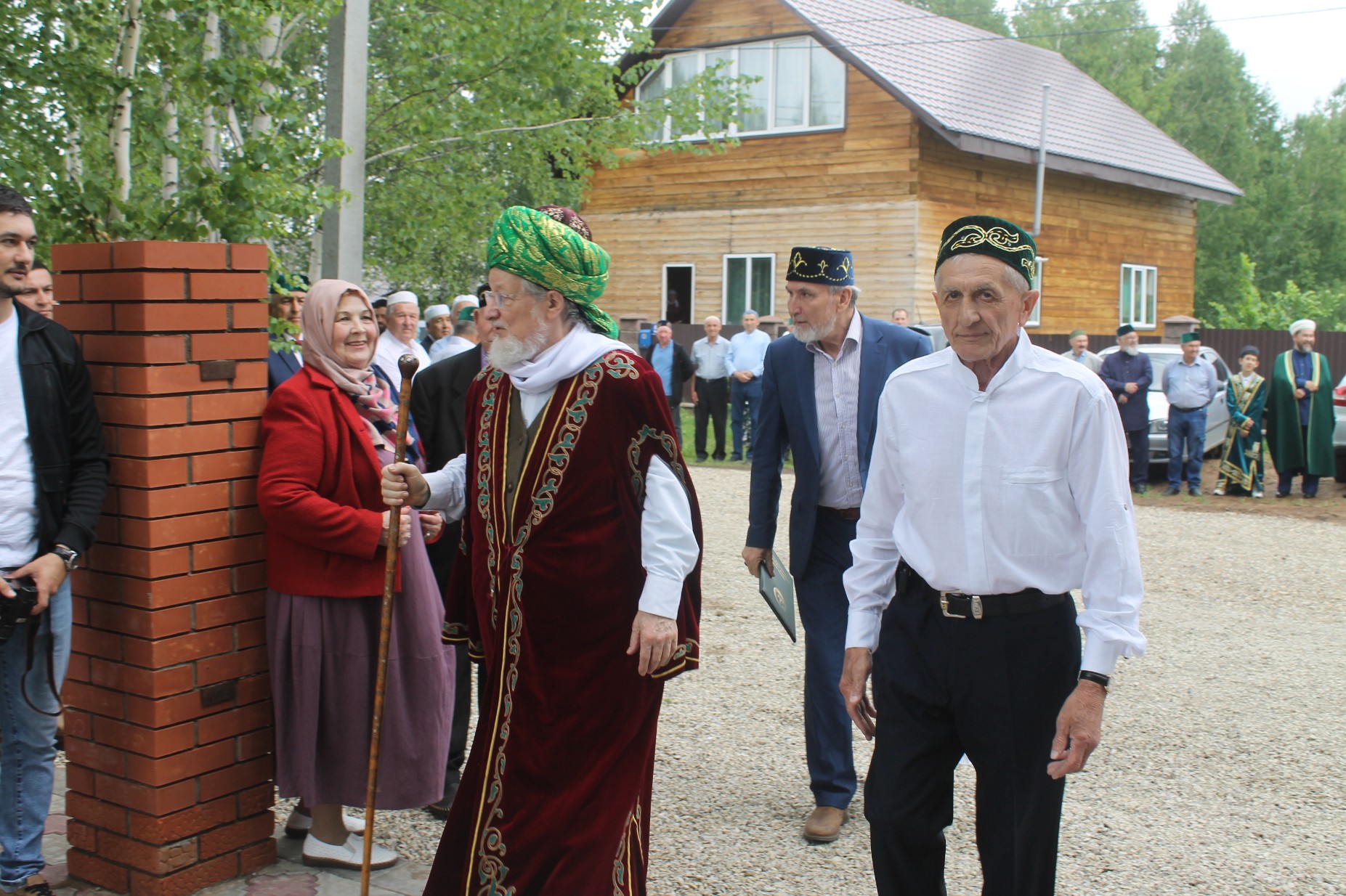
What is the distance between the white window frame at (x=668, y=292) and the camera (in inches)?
1009

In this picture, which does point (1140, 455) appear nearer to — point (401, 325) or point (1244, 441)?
point (1244, 441)

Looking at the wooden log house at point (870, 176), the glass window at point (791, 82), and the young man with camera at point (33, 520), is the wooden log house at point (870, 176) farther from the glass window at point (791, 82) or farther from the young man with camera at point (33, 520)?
the young man with camera at point (33, 520)

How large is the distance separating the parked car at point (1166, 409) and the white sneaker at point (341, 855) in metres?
13.0

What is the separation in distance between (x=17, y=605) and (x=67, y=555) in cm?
18

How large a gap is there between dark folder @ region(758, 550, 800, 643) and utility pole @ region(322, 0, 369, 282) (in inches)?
195

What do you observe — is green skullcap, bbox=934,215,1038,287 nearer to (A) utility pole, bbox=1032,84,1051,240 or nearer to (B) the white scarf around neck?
(B) the white scarf around neck

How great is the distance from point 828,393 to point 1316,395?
40.6ft

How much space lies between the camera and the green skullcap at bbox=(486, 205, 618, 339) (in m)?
3.37

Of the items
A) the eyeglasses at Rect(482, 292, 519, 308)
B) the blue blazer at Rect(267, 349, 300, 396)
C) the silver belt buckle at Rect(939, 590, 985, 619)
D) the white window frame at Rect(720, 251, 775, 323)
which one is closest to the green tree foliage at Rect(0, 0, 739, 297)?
the blue blazer at Rect(267, 349, 300, 396)

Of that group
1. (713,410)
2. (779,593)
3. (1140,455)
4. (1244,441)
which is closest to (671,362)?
(713,410)

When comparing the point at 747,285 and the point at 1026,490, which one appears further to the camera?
the point at 747,285

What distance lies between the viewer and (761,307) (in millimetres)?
24953

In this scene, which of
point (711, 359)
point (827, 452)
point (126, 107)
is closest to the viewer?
point (827, 452)

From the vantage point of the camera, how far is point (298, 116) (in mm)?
8422
